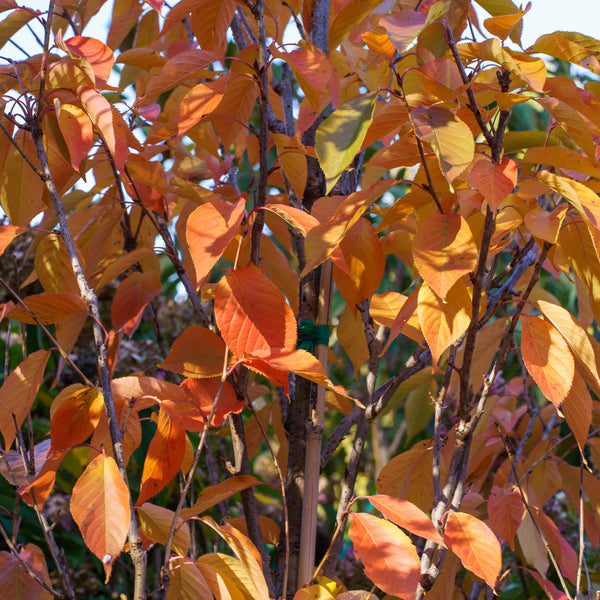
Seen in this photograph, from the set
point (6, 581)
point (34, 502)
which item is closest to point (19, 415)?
point (34, 502)

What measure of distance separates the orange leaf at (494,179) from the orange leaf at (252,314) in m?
0.19

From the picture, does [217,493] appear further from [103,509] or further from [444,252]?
[444,252]

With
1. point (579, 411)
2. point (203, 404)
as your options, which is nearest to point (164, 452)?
point (203, 404)

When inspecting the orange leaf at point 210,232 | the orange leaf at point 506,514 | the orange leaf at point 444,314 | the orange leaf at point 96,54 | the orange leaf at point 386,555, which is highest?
the orange leaf at point 96,54

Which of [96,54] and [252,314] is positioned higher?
[96,54]

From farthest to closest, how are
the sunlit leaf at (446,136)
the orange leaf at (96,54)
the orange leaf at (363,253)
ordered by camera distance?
the orange leaf at (363,253) → the orange leaf at (96,54) → the sunlit leaf at (446,136)

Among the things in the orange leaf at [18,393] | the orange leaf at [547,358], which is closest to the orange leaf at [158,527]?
the orange leaf at [18,393]

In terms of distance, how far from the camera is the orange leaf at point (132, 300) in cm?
76

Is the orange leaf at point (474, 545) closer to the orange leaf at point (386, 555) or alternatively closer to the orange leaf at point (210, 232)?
the orange leaf at point (386, 555)

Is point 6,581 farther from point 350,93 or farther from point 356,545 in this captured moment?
point 350,93

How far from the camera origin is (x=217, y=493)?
0.63 m

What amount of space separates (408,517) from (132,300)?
0.43 meters

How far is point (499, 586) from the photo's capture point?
0.81m

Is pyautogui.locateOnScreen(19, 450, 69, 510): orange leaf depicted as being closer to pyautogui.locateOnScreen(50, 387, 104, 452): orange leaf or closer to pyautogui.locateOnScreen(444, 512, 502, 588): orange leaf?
pyautogui.locateOnScreen(50, 387, 104, 452): orange leaf
